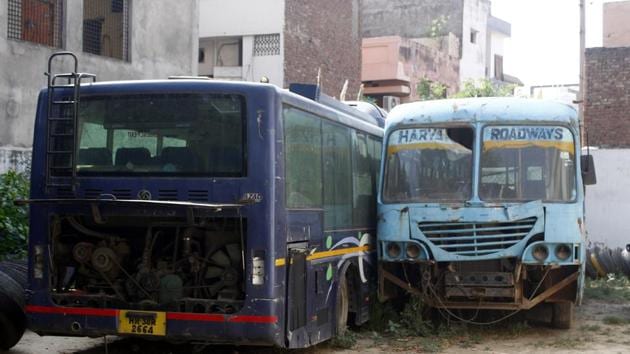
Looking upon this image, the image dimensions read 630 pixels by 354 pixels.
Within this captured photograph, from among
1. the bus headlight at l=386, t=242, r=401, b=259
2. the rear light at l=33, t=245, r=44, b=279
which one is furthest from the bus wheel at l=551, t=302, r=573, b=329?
the rear light at l=33, t=245, r=44, b=279

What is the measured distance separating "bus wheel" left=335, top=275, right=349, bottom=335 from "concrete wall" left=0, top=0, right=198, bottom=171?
25.8 feet

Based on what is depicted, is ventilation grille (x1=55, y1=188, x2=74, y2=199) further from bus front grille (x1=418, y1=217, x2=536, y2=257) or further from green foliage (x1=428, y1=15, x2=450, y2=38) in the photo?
green foliage (x1=428, y1=15, x2=450, y2=38)

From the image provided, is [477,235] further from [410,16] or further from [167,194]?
[410,16]

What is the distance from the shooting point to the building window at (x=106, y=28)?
1703 cm

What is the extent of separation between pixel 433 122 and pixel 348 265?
7.10ft

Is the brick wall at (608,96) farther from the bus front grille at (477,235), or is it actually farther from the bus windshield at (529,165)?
the bus front grille at (477,235)

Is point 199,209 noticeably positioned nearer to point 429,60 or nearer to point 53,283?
point 53,283

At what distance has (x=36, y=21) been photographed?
15.8 meters

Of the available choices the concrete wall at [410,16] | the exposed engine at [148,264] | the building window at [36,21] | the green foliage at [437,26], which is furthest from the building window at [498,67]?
the exposed engine at [148,264]

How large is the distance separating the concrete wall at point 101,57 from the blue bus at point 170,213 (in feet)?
25.4

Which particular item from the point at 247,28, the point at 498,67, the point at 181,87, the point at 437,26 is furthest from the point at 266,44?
the point at 498,67

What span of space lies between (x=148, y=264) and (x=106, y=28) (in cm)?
1093

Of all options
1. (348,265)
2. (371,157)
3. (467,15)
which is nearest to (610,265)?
(371,157)

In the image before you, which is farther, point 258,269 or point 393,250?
point 393,250
